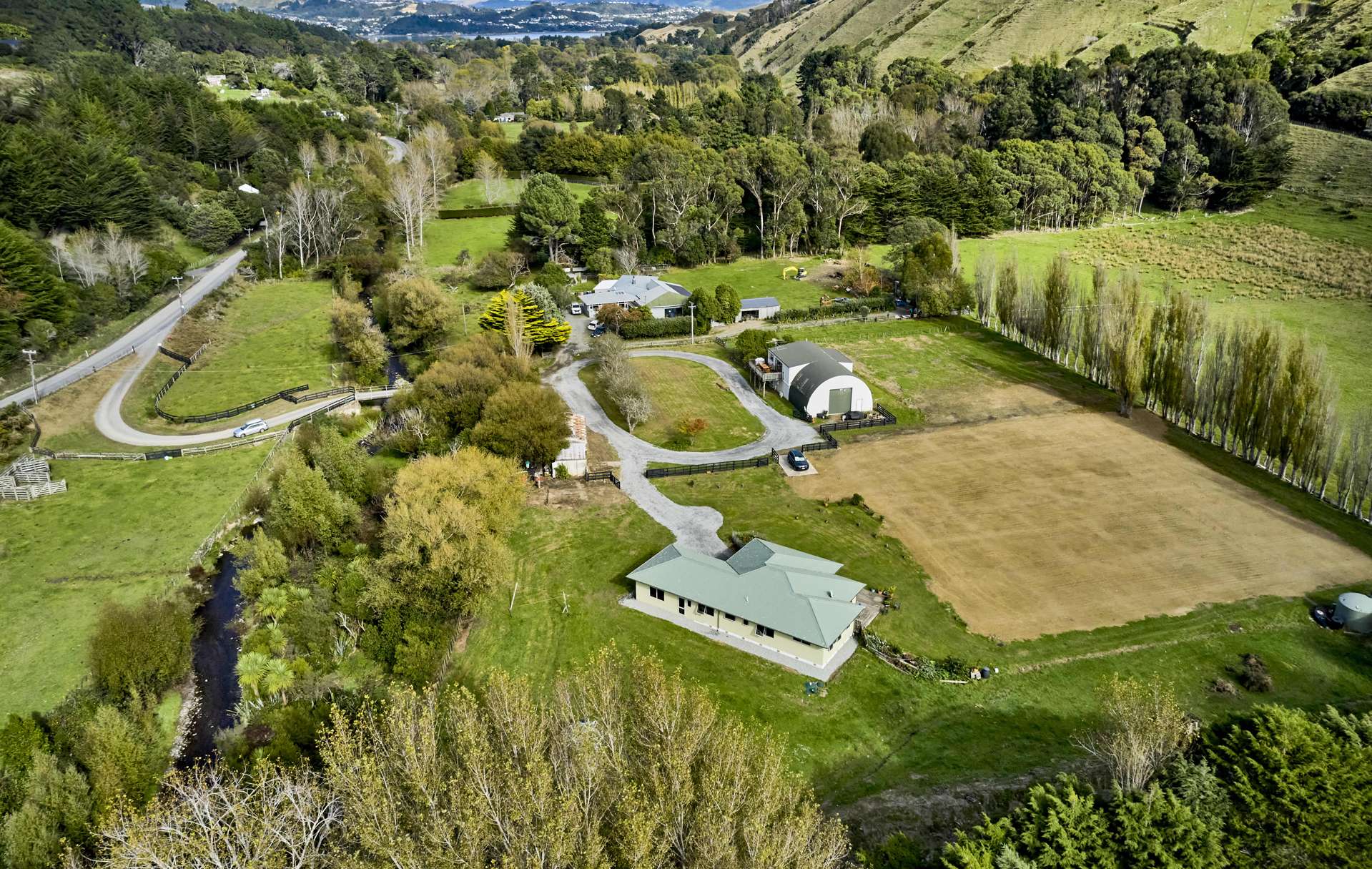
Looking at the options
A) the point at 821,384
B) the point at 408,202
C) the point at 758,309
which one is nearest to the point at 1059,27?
the point at 758,309

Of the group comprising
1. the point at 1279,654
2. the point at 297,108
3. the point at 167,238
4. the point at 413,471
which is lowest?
the point at 1279,654

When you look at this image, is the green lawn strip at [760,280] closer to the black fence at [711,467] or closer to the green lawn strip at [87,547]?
the black fence at [711,467]

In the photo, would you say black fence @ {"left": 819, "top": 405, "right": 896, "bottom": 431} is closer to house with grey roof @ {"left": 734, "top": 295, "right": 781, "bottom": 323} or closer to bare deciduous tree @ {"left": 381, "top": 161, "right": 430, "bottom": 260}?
house with grey roof @ {"left": 734, "top": 295, "right": 781, "bottom": 323}

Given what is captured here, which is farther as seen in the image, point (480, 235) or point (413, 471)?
point (480, 235)

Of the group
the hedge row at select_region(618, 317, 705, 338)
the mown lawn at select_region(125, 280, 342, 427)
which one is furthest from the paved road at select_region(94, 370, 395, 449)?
the hedge row at select_region(618, 317, 705, 338)

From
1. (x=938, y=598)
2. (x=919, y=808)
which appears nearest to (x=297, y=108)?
(x=938, y=598)

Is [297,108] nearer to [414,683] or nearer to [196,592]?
[196,592]

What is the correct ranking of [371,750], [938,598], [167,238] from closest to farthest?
[371,750]
[938,598]
[167,238]
